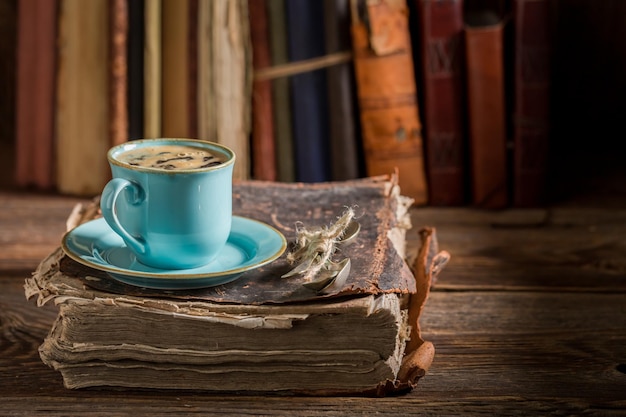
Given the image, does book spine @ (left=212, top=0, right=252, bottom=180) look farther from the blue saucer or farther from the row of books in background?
the blue saucer

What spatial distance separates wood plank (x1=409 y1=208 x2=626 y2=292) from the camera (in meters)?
1.42

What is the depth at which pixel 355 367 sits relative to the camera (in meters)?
1.01

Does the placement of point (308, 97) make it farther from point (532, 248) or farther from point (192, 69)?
point (532, 248)

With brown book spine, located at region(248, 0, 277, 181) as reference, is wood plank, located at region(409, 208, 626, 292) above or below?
below

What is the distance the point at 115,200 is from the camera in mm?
987

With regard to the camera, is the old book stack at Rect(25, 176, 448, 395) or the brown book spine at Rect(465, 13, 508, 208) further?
the brown book spine at Rect(465, 13, 508, 208)

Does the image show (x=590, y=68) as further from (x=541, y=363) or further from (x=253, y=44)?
(x=541, y=363)

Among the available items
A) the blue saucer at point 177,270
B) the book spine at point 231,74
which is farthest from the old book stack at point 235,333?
the book spine at point 231,74

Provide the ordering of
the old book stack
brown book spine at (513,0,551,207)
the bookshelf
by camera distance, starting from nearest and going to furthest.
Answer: the old book stack → brown book spine at (513,0,551,207) → the bookshelf

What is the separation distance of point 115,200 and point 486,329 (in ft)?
1.69

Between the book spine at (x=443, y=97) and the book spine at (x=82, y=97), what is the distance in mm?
635

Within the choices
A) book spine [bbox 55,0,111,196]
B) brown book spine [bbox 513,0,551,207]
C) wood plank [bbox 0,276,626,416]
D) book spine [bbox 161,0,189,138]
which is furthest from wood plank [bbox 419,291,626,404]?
book spine [bbox 55,0,111,196]

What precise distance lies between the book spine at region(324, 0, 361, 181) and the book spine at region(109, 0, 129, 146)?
0.40 meters

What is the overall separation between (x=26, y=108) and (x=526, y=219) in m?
1.02
